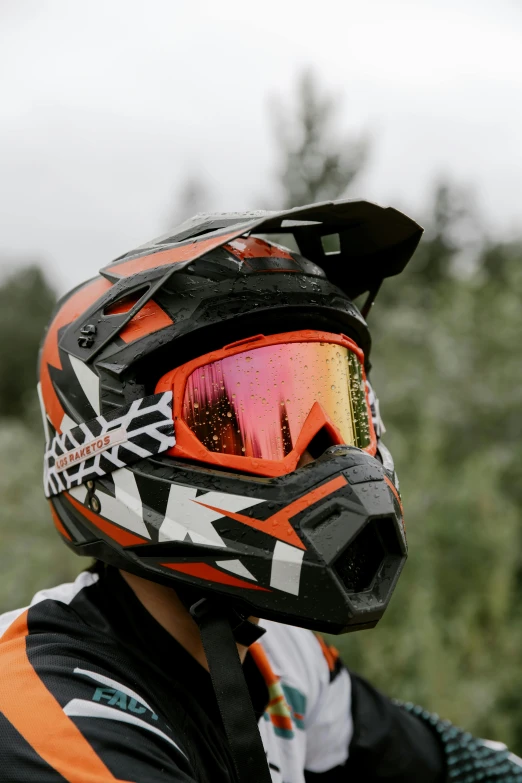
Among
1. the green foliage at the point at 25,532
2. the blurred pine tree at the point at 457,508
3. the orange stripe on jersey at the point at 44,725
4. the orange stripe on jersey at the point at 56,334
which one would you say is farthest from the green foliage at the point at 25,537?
the orange stripe on jersey at the point at 44,725

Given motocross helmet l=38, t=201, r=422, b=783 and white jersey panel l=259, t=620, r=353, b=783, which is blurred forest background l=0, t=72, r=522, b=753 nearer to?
white jersey panel l=259, t=620, r=353, b=783

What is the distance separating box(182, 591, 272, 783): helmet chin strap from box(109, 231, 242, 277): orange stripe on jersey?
88cm

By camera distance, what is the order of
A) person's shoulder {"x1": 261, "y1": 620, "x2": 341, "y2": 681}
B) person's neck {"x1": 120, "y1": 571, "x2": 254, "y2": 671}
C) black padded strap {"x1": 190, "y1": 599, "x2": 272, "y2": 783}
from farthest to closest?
person's shoulder {"x1": 261, "y1": 620, "x2": 341, "y2": 681} → person's neck {"x1": 120, "y1": 571, "x2": 254, "y2": 671} → black padded strap {"x1": 190, "y1": 599, "x2": 272, "y2": 783}

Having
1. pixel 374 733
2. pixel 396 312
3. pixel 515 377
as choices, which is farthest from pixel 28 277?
pixel 374 733

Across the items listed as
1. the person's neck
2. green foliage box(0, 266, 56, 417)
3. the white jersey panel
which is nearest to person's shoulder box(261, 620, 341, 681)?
the white jersey panel

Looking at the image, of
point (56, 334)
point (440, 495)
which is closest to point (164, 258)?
point (56, 334)

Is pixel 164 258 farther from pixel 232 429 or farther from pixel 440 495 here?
pixel 440 495

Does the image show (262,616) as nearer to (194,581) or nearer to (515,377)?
(194,581)

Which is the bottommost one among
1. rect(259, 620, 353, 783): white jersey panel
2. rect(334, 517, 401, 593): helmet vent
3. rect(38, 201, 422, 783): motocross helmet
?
rect(259, 620, 353, 783): white jersey panel

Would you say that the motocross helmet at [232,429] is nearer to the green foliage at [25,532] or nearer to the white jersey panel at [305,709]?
the white jersey panel at [305,709]

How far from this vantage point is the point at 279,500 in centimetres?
167

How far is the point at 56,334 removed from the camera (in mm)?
2125

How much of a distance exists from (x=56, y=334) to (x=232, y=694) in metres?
1.14

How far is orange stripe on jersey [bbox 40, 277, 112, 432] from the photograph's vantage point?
6.73ft
